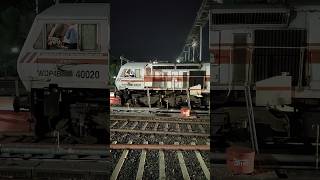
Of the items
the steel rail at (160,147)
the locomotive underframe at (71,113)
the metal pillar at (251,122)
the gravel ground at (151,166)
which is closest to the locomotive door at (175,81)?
the steel rail at (160,147)

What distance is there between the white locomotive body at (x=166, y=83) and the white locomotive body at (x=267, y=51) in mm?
10311

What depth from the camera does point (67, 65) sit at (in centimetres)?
741

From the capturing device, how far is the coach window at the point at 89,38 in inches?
288

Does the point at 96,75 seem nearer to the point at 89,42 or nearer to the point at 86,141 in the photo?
the point at 89,42

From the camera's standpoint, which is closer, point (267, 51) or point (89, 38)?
point (89, 38)

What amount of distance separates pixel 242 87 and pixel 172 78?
37.8 ft

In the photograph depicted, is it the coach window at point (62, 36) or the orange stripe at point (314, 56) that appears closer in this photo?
the coach window at point (62, 36)

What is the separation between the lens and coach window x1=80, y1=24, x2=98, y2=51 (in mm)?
7322

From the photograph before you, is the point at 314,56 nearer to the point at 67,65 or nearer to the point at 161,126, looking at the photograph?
the point at 67,65

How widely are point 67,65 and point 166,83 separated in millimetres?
12995

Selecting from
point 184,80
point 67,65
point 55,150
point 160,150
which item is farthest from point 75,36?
point 184,80

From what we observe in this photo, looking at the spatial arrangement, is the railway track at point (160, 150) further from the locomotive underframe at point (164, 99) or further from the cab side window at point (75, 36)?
the locomotive underframe at point (164, 99)

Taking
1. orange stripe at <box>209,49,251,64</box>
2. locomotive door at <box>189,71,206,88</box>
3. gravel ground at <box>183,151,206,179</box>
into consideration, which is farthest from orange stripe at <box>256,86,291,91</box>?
locomotive door at <box>189,71,206,88</box>

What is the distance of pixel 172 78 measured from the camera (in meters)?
20.2
